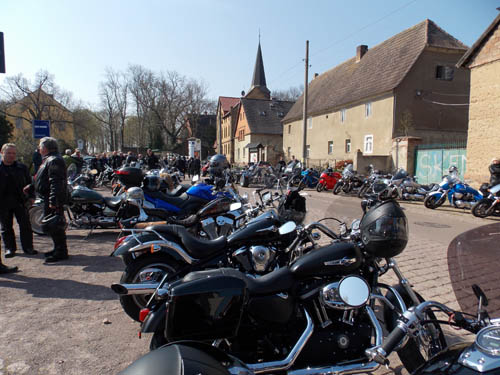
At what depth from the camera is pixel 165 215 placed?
20.0ft

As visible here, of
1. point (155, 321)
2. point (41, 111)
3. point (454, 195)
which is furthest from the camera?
→ point (41, 111)

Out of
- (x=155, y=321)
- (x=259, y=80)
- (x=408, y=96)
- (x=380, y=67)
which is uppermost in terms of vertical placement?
(x=259, y=80)

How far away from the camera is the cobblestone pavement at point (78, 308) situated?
9.16 ft

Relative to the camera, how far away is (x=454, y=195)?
10.6 m

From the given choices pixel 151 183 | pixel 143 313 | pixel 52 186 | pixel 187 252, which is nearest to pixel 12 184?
pixel 52 186

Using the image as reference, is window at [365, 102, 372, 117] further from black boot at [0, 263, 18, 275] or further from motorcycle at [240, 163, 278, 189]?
black boot at [0, 263, 18, 275]

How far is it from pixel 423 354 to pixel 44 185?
5336 millimetres

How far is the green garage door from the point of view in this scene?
16.0 m

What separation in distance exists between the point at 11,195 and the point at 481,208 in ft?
36.3

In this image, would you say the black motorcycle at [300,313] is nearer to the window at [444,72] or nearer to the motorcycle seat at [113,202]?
the motorcycle seat at [113,202]

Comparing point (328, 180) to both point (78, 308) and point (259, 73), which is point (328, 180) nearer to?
point (78, 308)

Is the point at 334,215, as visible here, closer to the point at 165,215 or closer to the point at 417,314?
the point at 417,314

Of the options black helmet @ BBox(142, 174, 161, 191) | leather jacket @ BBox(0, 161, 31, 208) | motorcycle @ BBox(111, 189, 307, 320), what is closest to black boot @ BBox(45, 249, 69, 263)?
leather jacket @ BBox(0, 161, 31, 208)

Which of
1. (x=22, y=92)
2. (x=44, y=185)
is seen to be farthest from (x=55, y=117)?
(x=44, y=185)
